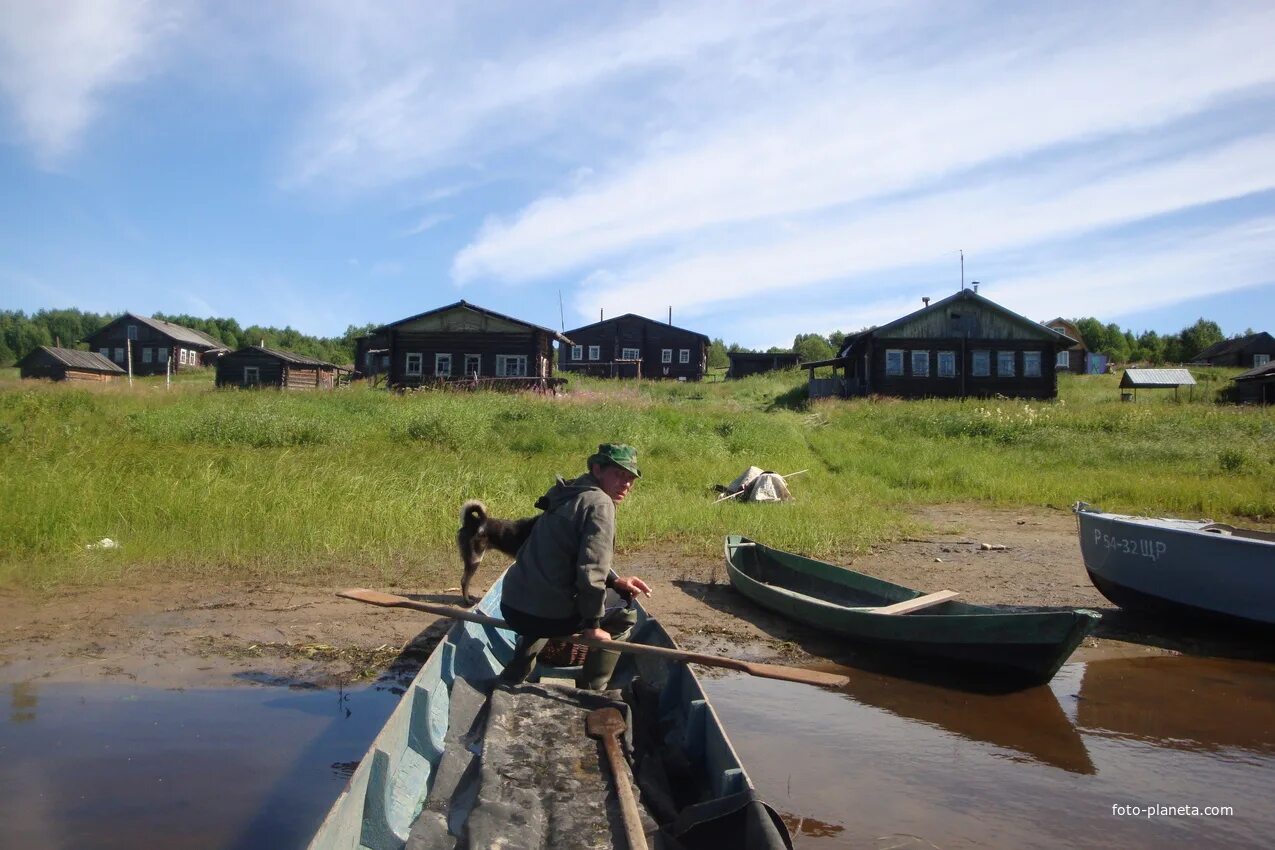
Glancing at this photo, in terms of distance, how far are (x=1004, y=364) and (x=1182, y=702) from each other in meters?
30.5

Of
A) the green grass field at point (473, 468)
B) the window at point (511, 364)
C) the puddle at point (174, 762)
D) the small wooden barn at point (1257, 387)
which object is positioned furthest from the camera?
the window at point (511, 364)

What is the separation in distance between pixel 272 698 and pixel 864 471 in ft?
48.7

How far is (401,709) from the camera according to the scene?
4.29m

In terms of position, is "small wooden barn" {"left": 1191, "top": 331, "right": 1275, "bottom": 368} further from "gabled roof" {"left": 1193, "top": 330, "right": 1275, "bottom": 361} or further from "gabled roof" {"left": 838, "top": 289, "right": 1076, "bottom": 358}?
Answer: "gabled roof" {"left": 838, "top": 289, "right": 1076, "bottom": 358}

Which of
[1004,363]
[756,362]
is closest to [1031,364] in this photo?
[1004,363]

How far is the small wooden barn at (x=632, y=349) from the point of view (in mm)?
50188

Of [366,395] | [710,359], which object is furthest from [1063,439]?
[710,359]

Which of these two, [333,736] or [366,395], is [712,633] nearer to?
[333,736]

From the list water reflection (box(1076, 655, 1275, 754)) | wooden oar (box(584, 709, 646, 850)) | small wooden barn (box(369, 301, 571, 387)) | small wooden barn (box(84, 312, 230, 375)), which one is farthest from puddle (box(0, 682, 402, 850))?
small wooden barn (box(84, 312, 230, 375))

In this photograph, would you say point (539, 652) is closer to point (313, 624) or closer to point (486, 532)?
point (486, 532)

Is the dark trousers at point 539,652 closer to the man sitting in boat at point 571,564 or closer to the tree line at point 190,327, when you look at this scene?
the man sitting in boat at point 571,564

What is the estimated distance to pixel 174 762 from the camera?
5.30 metres

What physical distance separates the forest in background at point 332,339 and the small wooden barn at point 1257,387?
24.6 meters

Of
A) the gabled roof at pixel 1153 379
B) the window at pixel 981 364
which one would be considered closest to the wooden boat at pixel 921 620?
the window at pixel 981 364
